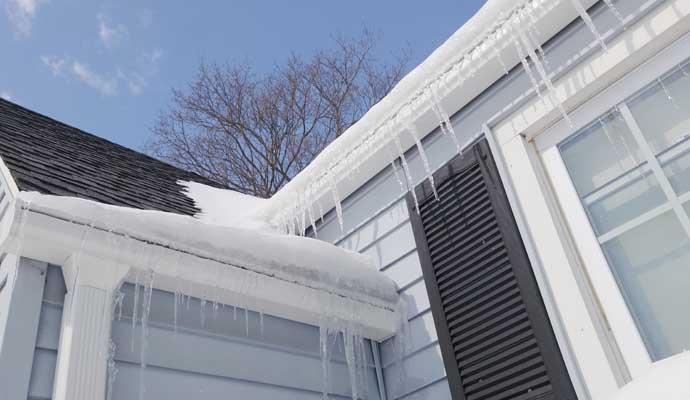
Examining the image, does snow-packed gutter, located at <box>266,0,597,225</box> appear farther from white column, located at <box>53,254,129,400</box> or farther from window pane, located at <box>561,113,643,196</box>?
white column, located at <box>53,254,129,400</box>

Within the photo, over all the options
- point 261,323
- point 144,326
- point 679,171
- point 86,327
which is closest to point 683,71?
point 679,171

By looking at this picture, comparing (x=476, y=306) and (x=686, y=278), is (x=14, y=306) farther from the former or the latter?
(x=686, y=278)

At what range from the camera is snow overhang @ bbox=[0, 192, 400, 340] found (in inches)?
74.2

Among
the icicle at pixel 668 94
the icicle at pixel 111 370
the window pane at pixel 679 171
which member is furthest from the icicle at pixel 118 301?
the icicle at pixel 668 94

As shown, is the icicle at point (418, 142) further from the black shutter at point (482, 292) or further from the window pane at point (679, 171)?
the window pane at point (679, 171)

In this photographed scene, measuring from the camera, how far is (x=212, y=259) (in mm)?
2227

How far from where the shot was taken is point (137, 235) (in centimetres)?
205

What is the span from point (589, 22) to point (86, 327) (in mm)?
2244

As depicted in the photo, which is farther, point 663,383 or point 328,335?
point 328,335

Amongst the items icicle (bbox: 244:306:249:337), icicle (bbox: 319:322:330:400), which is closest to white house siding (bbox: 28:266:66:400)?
icicle (bbox: 244:306:249:337)

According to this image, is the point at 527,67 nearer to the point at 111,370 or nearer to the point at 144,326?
the point at 144,326

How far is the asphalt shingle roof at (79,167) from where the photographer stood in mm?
Answer: 2389

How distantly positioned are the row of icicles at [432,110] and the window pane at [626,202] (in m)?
0.34

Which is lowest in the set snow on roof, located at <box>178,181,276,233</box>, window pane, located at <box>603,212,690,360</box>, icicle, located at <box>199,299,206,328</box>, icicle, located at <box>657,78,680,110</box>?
window pane, located at <box>603,212,690,360</box>
